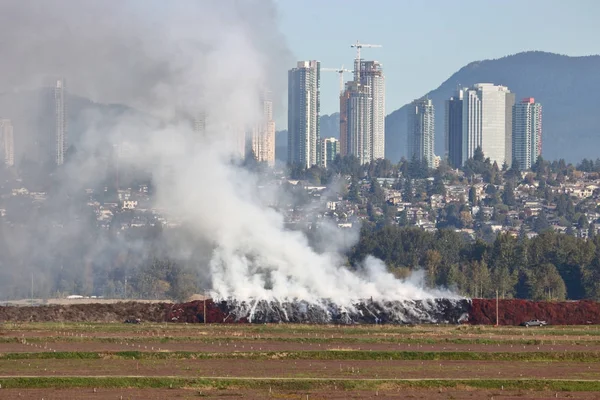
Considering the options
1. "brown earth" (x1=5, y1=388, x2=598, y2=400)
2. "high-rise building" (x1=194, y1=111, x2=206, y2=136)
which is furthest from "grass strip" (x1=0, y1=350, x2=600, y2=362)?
"high-rise building" (x1=194, y1=111, x2=206, y2=136)

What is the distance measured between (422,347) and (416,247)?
96452mm

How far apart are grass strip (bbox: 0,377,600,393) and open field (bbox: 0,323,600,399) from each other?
0.04m

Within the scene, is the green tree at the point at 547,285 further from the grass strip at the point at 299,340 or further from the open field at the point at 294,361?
the grass strip at the point at 299,340

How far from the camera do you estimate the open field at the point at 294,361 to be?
61.6 metres

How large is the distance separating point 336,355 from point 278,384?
11.5 metres

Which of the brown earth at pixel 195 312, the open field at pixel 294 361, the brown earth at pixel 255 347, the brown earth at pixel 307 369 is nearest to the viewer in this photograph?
the open field at pixel 294 361

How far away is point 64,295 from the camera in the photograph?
146 m

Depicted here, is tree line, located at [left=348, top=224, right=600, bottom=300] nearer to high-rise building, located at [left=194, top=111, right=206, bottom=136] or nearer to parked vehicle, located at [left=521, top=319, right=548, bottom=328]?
high-rise building, located at [left=194, top=111, right=206, bottom=136]

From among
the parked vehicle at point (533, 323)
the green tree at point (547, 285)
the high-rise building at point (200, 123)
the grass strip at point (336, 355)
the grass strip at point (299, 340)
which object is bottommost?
the green tree at point (547, 285)

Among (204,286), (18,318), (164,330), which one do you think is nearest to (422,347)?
(164,330)

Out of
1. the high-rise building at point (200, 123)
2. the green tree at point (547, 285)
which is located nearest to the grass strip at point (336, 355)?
the high-rise building at point (200, 123)

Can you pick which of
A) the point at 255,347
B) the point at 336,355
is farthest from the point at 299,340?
the point at 336,355

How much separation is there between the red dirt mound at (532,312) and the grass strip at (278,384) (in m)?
34.7

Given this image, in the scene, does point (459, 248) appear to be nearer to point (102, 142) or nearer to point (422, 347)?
point (102, 142)
